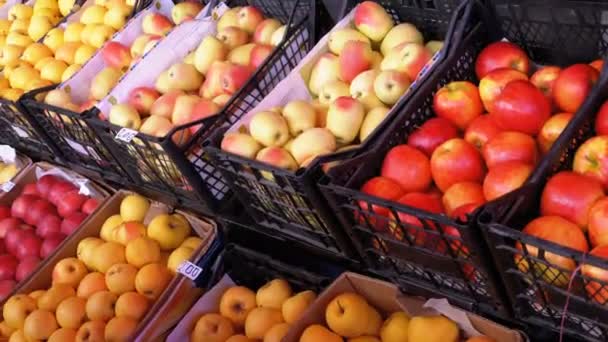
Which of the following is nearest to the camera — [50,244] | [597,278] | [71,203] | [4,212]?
[597,278]

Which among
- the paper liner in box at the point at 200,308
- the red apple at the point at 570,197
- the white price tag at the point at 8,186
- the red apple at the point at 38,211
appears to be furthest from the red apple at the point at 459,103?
the white price tag at the point at 8,186

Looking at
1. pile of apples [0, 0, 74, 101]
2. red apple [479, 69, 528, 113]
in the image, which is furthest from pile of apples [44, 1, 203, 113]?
red apple [479, 69, 528, 113]

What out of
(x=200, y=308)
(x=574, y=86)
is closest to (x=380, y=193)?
(x=574, y=86)

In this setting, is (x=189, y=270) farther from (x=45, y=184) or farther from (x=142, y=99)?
(x=45, y=184)

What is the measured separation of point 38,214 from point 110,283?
2.06 ft

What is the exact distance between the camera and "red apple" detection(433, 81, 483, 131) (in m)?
1.48

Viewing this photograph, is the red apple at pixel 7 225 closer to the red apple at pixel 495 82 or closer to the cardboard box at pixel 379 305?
the cardboard box at pixel 379 305

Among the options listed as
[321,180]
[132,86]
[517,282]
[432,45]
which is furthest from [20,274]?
[517,282]

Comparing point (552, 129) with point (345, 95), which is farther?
point (345, 95)

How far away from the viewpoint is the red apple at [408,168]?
1383 mm

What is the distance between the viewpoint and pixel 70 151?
2312 mm

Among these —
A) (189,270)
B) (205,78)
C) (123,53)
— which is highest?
(123,53)

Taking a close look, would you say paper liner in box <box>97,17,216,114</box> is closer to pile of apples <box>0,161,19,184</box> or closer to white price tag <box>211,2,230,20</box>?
white price tag <box>211,2,230,20</box>

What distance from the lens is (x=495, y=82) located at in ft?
4.76
